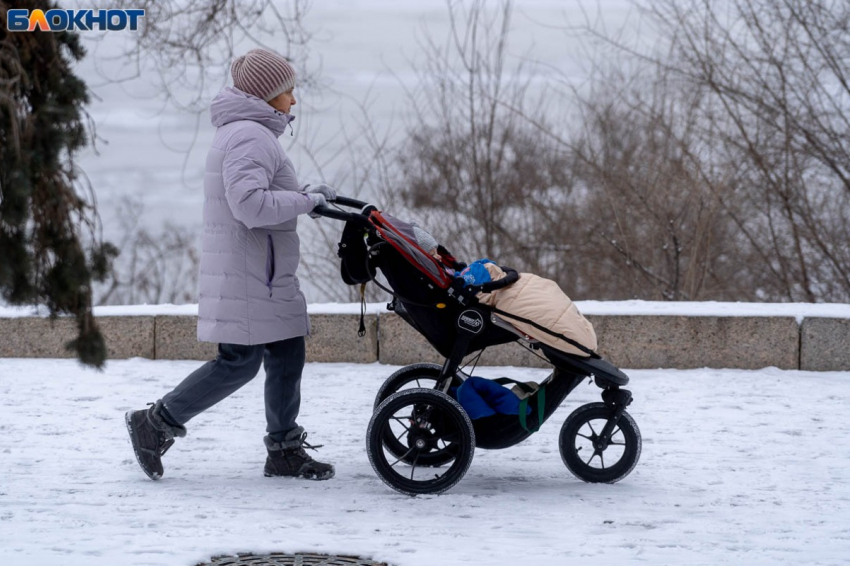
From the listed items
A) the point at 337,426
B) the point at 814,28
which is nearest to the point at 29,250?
the point at 337,426

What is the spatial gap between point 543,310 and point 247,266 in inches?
47.6

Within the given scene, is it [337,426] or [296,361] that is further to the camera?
[337,426]

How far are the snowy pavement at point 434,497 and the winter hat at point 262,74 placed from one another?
5.36 feet

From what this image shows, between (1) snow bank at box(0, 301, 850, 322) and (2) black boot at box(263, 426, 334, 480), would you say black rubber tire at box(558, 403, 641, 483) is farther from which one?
(1) snow bank at box(0, 301, 850, 322)

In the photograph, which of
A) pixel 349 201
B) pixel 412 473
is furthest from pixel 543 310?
pixel 349 201

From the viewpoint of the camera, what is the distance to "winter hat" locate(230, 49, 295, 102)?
4605 millimetres

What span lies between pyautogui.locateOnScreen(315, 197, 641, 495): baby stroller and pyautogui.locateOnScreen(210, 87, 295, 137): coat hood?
463 millimetres

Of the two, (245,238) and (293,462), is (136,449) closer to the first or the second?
(293,462)

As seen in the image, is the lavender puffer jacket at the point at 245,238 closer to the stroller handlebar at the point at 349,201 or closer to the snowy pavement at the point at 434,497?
the stroller handlebar at the point at 349,201

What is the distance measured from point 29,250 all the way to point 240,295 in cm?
127

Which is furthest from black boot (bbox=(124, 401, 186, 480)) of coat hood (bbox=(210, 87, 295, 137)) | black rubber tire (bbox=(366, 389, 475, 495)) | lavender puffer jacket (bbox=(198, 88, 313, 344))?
coat hood (bbox=(210, 87, 295, 137))

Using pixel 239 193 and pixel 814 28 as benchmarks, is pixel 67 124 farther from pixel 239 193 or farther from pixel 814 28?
pixel 814 28

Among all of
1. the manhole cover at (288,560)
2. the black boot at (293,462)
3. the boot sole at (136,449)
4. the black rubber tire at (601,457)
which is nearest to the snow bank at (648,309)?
the black rubber tire at (601,457)

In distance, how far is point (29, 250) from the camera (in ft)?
11.0
